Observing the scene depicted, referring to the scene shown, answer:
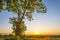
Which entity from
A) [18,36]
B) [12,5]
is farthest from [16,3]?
[18,36]

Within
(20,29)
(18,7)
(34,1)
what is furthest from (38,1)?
(20,29)

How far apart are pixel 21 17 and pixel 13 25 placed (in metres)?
1.59

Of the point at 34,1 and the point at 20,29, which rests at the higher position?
the point at 34,1

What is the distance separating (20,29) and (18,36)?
3.06 ft

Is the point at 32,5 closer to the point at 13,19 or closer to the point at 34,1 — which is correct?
the point at 34,1

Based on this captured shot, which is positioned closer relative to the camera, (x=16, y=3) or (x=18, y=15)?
(x=16, y=3)

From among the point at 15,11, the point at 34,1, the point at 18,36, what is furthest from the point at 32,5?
Answer: the point at 18,36

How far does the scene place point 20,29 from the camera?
88.6ft

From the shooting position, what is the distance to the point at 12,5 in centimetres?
2495

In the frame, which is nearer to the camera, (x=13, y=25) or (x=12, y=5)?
(x=12, y=5)

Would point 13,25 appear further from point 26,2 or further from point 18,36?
point 26,2

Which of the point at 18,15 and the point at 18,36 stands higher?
the point at 18,15

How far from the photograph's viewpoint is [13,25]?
27094mm

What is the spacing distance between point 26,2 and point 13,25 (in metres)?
3.69
